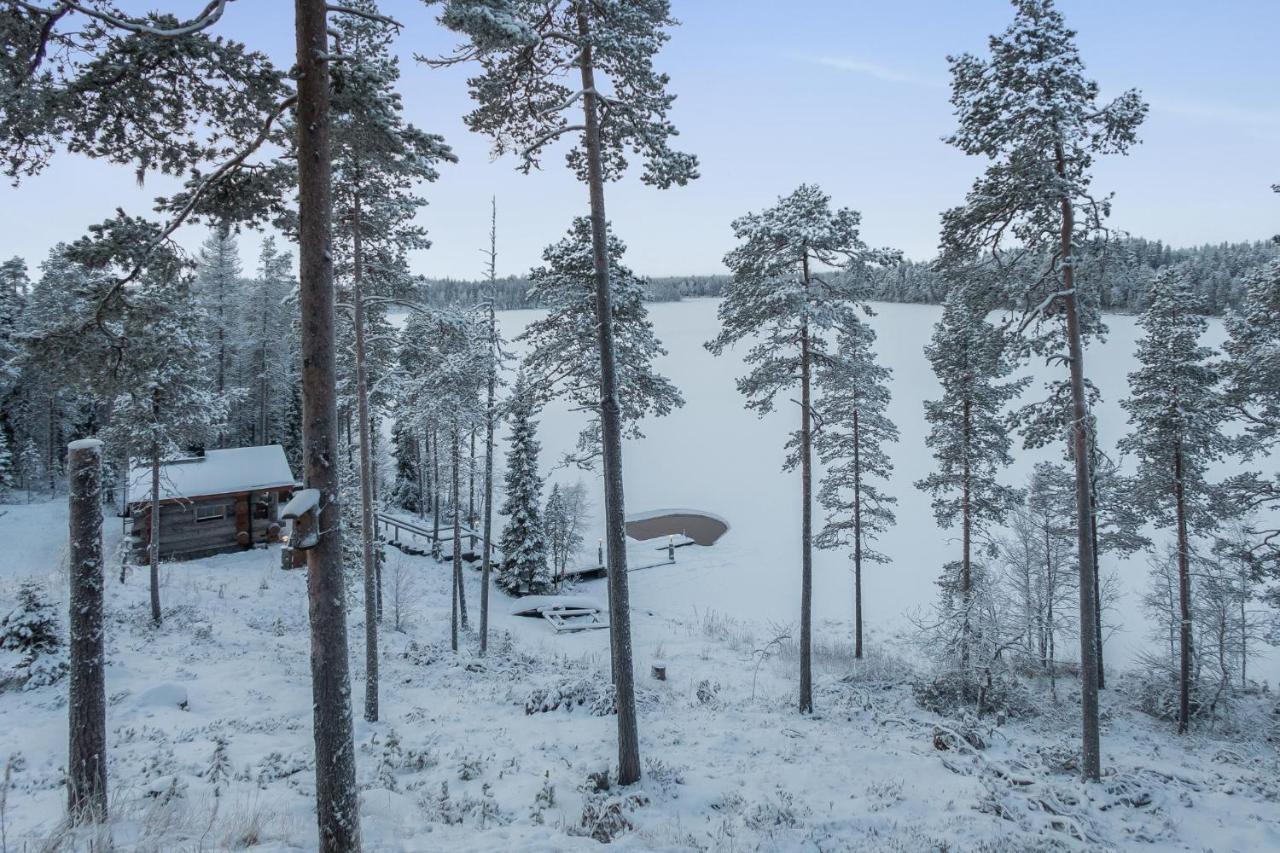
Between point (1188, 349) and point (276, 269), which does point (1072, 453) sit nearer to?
point (1188, 349)

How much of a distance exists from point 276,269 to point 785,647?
40912 mm

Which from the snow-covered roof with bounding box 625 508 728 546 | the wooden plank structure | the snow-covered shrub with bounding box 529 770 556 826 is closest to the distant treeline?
the snow-covered shrub with bounding box 529 770 556 826

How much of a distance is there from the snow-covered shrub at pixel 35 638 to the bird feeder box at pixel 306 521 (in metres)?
11.7

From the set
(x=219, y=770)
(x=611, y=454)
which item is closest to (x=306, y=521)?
(x=611, y=454)

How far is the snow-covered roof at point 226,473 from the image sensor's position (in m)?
28.4

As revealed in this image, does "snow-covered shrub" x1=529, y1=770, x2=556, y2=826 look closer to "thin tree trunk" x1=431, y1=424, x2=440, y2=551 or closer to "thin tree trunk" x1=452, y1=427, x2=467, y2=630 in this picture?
Answer: "thin tree trunk" x1=452, y1=427, x2=467, y2=630

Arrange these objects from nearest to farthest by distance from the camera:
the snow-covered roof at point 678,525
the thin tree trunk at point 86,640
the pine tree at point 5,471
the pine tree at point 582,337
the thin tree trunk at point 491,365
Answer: the thin tree trunk at point 86,640
the pine tree at point 582,337
the thin tree trunk at point 491,365
the pine tree at point 5,471
the snow-covered roof at point 678,525

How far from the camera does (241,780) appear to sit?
8.27m

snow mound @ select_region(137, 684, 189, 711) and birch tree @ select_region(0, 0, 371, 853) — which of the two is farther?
snow mound @ select_region(137, 684, 189, 711)

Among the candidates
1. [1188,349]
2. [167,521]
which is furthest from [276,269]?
[1188,349]

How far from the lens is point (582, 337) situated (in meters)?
10.9

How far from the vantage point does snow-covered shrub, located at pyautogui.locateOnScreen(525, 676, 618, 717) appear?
1338 cm

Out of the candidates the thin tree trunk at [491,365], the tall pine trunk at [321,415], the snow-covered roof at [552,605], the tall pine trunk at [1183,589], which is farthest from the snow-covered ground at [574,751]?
the snow-covered roof at [552,605]

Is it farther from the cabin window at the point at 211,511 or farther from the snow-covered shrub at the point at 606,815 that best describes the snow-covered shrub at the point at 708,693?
the cabin window at the point at 211,511
